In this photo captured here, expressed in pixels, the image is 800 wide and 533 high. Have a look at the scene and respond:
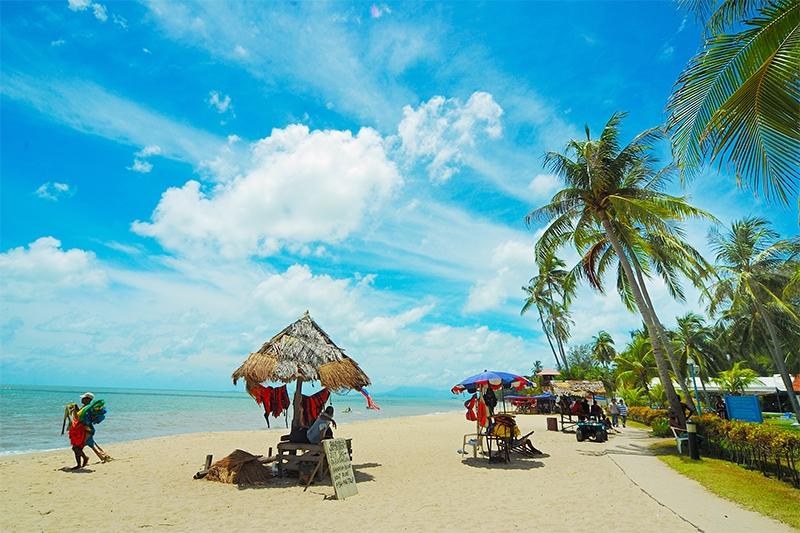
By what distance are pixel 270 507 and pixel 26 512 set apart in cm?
375

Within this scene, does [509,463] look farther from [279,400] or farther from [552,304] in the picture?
[552,304]

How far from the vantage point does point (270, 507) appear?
269 inches

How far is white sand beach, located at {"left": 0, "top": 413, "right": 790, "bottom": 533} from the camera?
5836 millimetres

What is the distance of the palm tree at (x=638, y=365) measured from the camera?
3200 centimetres

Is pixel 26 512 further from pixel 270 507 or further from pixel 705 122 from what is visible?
pixel 705 122

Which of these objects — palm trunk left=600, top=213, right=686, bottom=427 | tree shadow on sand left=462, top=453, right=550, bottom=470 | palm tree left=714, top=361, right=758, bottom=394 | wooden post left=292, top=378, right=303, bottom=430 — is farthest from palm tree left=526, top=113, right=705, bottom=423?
palm tree left=714, top=361, right=758, bottom=394

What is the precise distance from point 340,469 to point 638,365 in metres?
30.3

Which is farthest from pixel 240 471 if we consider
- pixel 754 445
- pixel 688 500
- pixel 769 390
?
pixel 769 390

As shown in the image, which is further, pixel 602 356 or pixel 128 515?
pixel 602 356

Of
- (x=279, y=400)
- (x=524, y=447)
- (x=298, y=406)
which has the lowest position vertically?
(x=524, y=447)

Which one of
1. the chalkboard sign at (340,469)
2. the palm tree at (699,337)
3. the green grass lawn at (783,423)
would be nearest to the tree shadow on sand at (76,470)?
the chalkboard sign at (340,469)

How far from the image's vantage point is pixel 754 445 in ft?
27.4

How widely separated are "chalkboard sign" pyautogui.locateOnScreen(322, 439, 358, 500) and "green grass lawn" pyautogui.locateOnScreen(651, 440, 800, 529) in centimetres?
604

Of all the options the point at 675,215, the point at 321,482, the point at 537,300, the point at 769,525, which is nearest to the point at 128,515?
the point at 321,482
